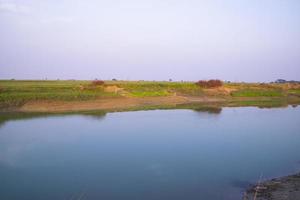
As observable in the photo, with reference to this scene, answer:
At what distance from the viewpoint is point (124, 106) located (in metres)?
42.8

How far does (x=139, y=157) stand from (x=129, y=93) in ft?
96.0

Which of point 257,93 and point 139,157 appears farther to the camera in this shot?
point 257,93

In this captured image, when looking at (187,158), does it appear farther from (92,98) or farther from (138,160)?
(92,98)

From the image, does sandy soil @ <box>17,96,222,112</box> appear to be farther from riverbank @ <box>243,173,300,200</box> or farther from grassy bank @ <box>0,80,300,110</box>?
riverbank @ <box>243,173,300,200</box>

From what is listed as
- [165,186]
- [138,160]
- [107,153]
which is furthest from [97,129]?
[165,186]

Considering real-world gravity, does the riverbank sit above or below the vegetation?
below

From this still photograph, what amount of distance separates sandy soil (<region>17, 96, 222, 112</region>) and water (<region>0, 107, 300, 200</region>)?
512 cm

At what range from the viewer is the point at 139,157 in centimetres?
1880

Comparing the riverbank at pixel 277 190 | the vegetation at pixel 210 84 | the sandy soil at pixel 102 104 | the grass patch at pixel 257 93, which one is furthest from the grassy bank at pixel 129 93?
the riverbank at pixel 277 190

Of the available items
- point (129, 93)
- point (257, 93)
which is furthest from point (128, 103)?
point (257, 93)

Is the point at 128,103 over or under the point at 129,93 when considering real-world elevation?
under

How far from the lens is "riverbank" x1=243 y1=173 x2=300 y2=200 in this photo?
1240 centimetres

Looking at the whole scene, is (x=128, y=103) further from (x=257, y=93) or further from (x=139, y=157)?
(x=139, y=157)

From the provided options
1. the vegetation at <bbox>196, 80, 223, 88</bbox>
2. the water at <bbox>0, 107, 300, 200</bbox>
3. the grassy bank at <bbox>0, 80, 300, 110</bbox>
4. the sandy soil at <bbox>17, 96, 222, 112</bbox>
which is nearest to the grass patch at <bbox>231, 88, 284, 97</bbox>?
the grassy bank at <bbox>0, 80, 300, 110</bbox>
